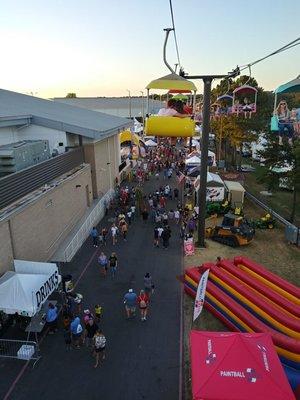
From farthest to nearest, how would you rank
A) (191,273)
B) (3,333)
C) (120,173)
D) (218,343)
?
(120,173), (191,273), (3,333), (218,343)

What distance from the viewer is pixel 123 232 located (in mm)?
22656

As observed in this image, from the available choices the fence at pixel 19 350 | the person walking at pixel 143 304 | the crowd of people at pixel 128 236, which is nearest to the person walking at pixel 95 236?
the crowd of people at pixel 128 236

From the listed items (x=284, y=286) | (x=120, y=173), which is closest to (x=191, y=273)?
(x=284, y=286)

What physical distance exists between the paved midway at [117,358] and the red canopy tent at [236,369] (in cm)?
223

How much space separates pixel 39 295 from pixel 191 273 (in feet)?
21.5

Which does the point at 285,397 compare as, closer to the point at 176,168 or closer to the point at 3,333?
the point at 3,333

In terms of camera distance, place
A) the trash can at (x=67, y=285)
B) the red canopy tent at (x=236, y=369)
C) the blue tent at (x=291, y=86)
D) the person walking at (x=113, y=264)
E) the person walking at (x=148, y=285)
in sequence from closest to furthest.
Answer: the red canopy tent at (x=236, y=369), the blue tent at (x=291, y=86), the trash can at (x=67, y=285), the person walking at (x=148, y=285), the person walking at (x=113, y=264)

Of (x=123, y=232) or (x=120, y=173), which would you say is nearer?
(x=123, y=232)

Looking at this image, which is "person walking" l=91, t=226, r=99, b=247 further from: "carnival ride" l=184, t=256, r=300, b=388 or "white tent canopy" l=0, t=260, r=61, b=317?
"white tent canopy" l=0, t=260, r=61, b=317

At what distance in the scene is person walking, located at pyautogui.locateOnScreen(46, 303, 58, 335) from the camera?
13.1m

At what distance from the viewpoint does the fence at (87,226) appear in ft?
64.0

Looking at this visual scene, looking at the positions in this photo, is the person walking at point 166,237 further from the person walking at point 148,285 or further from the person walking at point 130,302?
the person walking at point 130,302

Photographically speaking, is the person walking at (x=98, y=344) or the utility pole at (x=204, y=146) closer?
the person walking at (x=98, y=344)

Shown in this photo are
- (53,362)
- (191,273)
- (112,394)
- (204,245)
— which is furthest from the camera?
(204,245)
